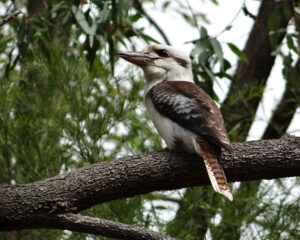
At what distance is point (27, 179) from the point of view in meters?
3.45

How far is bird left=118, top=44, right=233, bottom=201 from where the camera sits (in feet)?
7.67

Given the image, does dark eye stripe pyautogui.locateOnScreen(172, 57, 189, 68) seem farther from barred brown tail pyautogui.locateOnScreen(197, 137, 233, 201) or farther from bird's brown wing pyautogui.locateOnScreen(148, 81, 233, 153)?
barred brown tail pyautogui.locateOnScreen(197, 137, 233, 201)

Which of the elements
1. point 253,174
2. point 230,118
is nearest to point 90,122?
point 230,118

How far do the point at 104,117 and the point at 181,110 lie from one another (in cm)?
106

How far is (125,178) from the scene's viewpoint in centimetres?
221

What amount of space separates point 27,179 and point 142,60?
107 centimetres

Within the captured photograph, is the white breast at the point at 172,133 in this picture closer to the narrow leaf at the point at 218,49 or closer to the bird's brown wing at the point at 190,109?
the bird's brown wing at the point at 190,109

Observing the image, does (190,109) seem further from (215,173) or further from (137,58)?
(137,58)

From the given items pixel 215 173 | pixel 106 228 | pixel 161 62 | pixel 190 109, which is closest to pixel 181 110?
pixel 190 109

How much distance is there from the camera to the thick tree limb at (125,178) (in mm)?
2178

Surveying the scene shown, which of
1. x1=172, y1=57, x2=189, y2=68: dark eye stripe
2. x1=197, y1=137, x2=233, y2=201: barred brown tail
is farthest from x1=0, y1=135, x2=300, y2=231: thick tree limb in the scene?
x1=172, y1=57, x2=189, y2=68: dark eye stripe

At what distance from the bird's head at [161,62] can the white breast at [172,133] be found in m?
0.41

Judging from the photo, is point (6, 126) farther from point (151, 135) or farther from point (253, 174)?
point (253, 174)

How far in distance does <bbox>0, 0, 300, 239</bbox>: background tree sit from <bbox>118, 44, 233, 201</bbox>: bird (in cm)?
16
